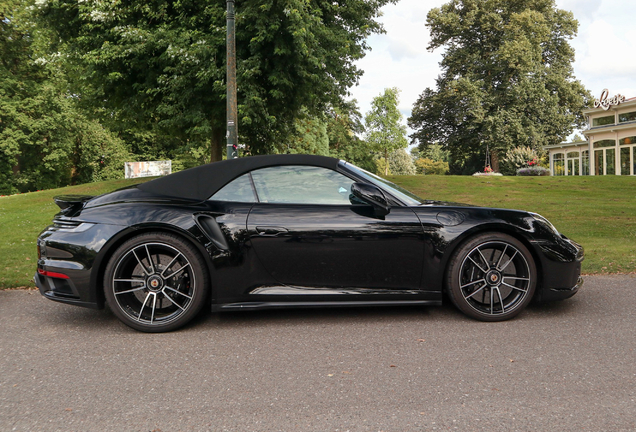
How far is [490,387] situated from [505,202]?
14363 millimetres

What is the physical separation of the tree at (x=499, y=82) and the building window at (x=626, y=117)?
21.3 feet

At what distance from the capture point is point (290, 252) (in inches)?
148

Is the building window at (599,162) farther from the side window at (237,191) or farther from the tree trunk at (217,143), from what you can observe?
the side window at (237,191)

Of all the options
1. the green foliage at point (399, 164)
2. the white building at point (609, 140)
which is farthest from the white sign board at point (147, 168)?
the green foliage at point (399, 164)

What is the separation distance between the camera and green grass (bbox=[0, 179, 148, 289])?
5.89 metres

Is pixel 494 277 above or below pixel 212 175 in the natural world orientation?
below

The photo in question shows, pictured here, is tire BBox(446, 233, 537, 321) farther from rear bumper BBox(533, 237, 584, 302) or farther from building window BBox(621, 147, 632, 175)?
building window BBox(621, 147, 632, 175)

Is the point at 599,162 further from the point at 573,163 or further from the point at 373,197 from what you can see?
the point at 373,197

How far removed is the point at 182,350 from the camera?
3406mm

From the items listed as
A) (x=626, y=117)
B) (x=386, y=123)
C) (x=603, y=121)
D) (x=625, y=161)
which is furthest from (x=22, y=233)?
(x=386, y=123)

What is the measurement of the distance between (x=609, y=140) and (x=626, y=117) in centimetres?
184

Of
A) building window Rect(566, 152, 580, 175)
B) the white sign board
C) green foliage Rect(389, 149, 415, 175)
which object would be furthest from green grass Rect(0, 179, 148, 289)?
green foliage Rect(389, 149, 415, 175)

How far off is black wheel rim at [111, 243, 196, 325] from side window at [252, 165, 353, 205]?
85cm

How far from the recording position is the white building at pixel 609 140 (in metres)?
33.5
